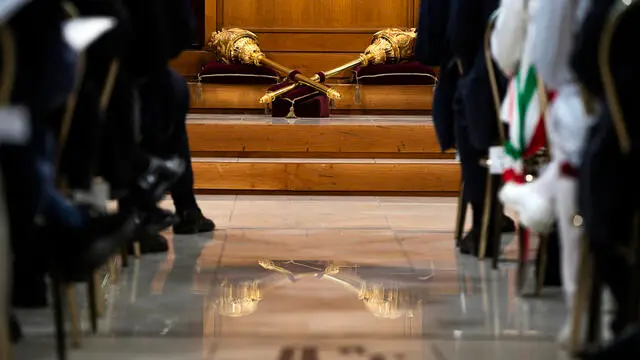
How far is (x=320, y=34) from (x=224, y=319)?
5389mm

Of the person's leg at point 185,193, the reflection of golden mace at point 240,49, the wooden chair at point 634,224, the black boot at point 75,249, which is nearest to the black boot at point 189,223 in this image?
the person's leg at point 185,193

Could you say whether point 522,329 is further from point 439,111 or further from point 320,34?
point 320,34

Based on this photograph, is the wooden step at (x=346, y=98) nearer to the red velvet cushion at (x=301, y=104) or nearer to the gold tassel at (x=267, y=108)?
the gold tassel at (x=267, y=108)

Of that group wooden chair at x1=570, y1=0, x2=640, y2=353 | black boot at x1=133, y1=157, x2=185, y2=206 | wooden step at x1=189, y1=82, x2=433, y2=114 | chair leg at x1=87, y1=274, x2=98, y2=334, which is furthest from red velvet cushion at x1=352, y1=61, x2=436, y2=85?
wooden chair at x1=570, y1=0, x2=640, y2=353

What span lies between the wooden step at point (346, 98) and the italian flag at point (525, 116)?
4.48 meters

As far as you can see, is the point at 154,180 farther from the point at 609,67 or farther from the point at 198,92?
the point at 198,92

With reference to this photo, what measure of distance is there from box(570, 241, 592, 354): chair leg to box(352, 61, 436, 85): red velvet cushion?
16.7ft

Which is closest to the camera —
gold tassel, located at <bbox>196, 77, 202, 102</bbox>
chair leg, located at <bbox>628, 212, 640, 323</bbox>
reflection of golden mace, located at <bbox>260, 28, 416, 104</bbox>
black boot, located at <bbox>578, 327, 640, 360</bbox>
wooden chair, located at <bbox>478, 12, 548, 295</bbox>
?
black boot, located at <bbox>578, 327, 640, 360</bbox>

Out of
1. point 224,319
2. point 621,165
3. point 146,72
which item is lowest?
point 224,319

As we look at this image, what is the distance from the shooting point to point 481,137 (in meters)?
Result: 3.66

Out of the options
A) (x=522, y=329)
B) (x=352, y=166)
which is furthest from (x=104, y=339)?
(x=352, y=166)

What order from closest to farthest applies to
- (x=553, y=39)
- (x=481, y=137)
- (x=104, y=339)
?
(x=553, y=39)
(x=104, y=339)
(x=481, y=137)

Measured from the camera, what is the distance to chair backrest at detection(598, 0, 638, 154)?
213 cm

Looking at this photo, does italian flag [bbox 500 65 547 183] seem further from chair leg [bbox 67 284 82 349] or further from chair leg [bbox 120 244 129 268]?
chair leg [bbox 120 244 129 268]
